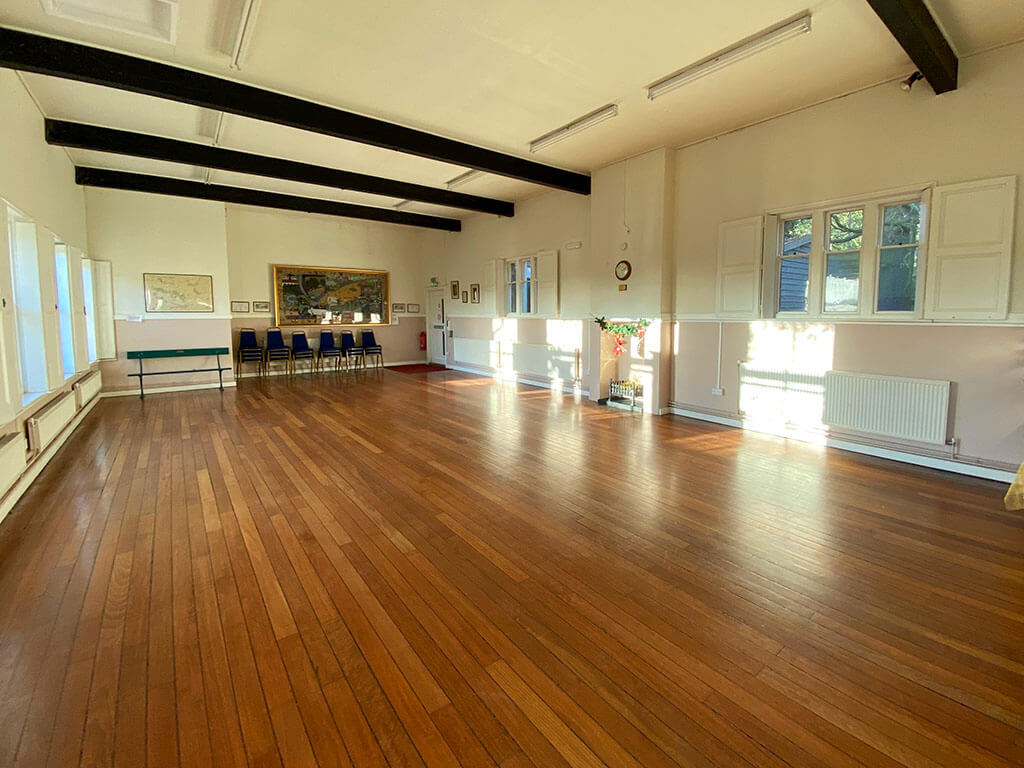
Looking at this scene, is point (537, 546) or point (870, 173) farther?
point (870, 173)

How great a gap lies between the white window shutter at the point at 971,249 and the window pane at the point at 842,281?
0.61 meters

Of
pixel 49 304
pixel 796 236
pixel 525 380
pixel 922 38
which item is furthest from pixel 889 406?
pixel 49 304

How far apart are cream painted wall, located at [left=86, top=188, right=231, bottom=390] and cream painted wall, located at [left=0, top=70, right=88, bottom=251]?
1.16m

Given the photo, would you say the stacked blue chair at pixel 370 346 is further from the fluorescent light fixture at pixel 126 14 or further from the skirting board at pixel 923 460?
the skirting board at pixel 923 460

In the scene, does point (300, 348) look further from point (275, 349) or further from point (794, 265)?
point (794, 265)

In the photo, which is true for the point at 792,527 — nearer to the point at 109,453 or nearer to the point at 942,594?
the point at 942,594

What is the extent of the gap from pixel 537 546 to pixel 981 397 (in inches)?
157

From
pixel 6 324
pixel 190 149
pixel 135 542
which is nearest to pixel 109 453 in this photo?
pixel 6 324

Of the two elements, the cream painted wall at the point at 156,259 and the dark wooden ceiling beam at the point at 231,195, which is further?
the cream painted wall at the point at 156,259

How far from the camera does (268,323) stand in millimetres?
10375

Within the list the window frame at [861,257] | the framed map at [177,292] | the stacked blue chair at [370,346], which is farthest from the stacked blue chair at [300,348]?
the window frame at [861,257]

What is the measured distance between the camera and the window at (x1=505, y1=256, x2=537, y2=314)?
9133mm

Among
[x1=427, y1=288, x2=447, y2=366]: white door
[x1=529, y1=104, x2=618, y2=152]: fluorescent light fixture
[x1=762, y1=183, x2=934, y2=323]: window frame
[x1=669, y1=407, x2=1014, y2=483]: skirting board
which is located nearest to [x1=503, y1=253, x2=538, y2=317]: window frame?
[x1=427, y1=288, x2=447, y2=366]: white door

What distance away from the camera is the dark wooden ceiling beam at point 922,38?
3.16m
